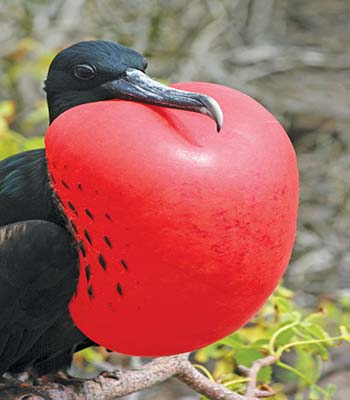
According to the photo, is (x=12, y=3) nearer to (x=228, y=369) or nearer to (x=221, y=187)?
(x=228, y=369)

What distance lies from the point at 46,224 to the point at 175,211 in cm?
25

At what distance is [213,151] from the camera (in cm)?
109

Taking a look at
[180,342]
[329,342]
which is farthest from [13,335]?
[329,342]

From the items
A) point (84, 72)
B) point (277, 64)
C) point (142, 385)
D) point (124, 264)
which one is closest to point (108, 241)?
point (124, 264)

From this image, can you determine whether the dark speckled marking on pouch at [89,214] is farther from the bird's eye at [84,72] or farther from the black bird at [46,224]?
the bird's eye at [84,72]

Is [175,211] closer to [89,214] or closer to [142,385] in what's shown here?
[89,214]

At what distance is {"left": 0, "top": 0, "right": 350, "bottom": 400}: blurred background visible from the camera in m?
3.20

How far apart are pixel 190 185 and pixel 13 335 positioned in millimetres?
427

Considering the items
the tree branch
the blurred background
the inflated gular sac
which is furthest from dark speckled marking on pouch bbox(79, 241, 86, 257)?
the blurred background

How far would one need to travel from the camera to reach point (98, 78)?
1.29 meters

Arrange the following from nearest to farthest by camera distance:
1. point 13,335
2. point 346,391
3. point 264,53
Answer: point 13,335 → point 346,391 → point 264,53

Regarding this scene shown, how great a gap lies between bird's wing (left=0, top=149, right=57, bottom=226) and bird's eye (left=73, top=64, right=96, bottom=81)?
0.42ft

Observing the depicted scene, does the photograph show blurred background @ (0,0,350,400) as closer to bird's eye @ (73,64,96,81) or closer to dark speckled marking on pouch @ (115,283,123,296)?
bird's eye @ (73,64,96,81)

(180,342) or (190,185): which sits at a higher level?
(190,185)
